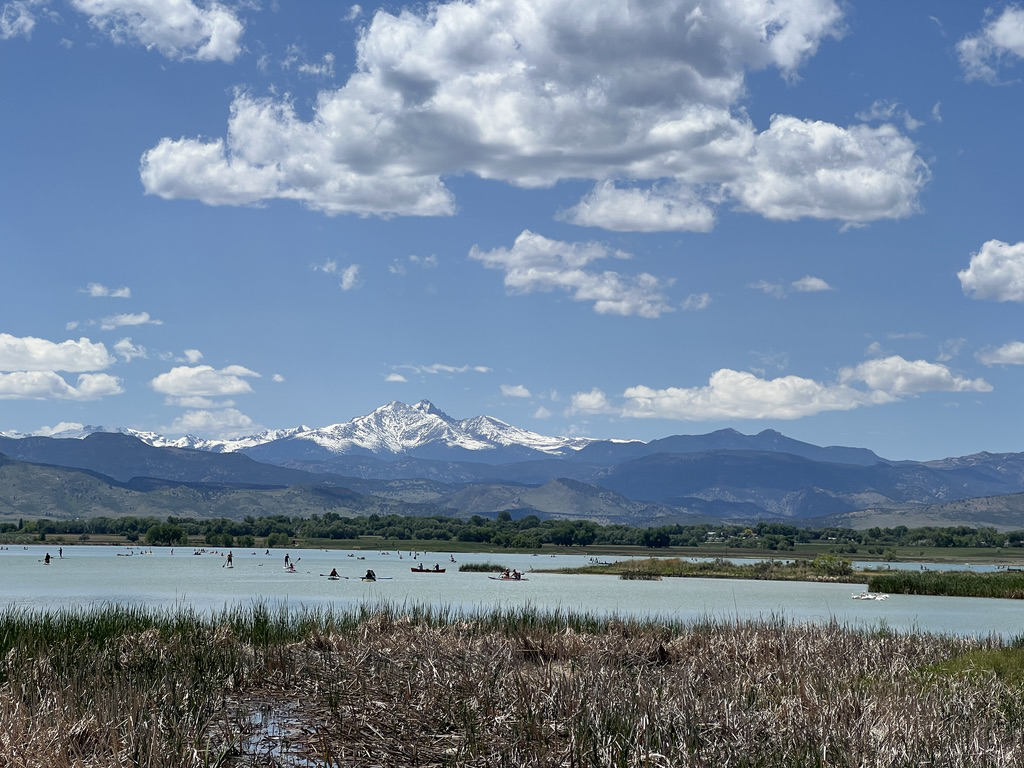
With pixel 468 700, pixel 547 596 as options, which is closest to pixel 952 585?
pixel 547 596

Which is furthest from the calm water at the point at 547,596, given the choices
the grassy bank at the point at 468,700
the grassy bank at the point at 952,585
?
the grassy bank at the point at 468,700

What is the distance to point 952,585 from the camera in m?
78.5

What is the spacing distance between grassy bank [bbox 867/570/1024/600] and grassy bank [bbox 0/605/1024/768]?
180ft

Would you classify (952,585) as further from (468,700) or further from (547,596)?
(468,700)

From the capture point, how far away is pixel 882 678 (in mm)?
22828

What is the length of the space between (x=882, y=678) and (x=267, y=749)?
13.2 meters

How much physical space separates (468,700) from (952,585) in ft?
229

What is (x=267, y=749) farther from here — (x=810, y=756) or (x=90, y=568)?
(x=90, y=568)

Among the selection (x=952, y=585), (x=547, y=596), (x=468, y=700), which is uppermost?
(x=468, y=700)

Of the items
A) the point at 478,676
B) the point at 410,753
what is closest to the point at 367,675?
the point at 478,676

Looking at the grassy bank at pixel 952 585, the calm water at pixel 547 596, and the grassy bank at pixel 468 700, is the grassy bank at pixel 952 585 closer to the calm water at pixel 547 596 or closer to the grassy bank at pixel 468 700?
the calm water at pixel 547 596

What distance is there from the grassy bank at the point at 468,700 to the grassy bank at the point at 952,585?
54.8 metres

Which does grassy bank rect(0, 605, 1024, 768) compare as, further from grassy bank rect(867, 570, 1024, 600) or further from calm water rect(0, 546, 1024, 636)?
grassy bank rect(867, 570, 1024, 600)

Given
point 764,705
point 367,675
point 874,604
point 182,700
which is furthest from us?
point 874,604
